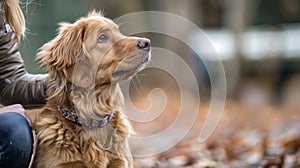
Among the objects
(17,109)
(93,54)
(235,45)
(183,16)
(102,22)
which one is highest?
(102,22)

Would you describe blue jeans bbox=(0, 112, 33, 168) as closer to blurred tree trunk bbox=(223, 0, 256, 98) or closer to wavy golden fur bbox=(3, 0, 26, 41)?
wavy golden fur bbox=(3, 0, 26, 41)

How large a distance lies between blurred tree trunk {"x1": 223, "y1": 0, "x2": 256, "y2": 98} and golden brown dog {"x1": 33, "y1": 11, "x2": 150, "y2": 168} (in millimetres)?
8753

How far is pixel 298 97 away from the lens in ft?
42.2

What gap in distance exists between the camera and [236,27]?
12.5 metres

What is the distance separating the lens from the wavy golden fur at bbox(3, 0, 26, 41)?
13.1 feet

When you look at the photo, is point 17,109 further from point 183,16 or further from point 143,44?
point 183,16

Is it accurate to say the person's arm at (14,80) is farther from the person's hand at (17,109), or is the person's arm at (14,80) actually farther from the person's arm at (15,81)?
the person's hand at (17,109)

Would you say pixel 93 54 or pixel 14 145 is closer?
pixel 14 145

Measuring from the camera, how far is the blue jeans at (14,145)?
3.66m

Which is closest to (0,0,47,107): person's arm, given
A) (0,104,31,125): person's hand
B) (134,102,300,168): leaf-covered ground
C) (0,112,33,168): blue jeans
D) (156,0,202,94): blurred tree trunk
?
(0,104,31,125): person's hand

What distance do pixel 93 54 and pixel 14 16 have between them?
55 cm

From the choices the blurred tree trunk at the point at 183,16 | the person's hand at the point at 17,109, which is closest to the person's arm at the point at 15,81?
the person's hand at the point at 17,109

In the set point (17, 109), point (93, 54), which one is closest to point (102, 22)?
point (93, 54)

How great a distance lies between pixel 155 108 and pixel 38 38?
2.94 m
